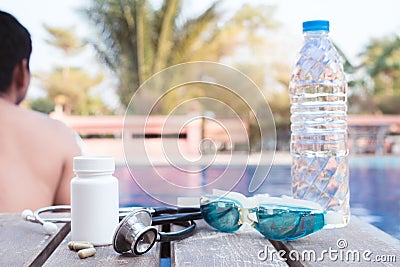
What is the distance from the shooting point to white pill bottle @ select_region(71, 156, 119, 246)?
662 millimetres

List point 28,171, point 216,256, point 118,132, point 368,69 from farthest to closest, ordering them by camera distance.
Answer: point 368,69 < point 118,132 < point 28,171 < point 216,256

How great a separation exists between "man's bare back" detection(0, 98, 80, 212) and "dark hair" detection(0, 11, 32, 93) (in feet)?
0.93

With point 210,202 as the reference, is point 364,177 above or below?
below

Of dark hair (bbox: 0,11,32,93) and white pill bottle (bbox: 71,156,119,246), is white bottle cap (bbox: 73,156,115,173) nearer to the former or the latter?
white pill bottle (bbox: 71,156,119,246)

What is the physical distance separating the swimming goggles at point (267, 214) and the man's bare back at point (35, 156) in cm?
80

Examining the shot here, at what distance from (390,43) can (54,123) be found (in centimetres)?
1087

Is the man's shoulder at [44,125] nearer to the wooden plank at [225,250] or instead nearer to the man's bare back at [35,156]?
the man's bare back at [35,156]

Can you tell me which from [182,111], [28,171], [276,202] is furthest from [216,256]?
[28,171]

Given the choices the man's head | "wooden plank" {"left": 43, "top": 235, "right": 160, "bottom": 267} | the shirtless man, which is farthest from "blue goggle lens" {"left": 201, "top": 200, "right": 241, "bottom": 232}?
the man's head

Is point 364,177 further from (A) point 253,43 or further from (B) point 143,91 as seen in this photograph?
(A) point 253,43

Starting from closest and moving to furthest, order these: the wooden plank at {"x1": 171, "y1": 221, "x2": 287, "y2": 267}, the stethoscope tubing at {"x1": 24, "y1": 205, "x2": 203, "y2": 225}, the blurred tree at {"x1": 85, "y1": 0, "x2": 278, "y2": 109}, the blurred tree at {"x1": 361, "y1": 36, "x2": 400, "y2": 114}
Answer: the wooden plank at {"x1": 171, "y1": 221, "x2": 287, "y2": 267} < the stethoscope tubing at {"x1": 24, "y1": 205, "x2": 203, "y2": 225} < the blurred tree at {"x1": 85, "y1": 0, "x2": 278, "y2": 109} < the blurred tree at {"x1": 361, "y1": 36, "x2": 400, "y2": 114}

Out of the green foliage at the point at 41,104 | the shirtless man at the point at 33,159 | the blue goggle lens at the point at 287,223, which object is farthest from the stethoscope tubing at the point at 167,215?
the green foliage at the point at 41,104

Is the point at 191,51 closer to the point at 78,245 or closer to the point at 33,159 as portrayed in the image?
the point at 33,159

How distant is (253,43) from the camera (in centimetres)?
1152
